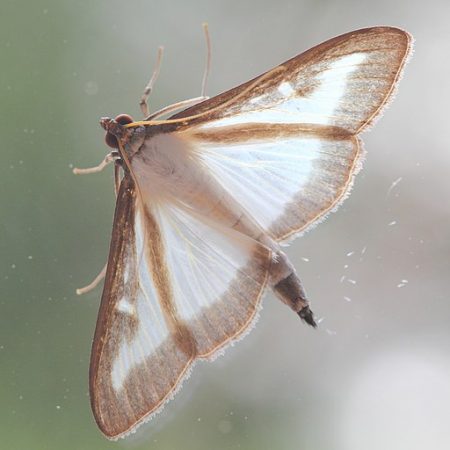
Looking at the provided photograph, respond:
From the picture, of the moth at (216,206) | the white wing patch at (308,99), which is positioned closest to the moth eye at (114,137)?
the moth at (216,206)

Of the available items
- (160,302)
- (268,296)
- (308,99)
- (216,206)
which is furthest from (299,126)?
(268,296)

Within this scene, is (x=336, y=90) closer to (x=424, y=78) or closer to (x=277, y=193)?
(x=277, y=193)

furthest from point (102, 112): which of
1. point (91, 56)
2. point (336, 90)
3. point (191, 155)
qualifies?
point (336, 90)

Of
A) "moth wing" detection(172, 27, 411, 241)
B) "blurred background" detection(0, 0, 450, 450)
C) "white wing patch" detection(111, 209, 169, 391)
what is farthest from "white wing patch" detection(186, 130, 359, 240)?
"blurred background" detection(0, 0, 450, 450)

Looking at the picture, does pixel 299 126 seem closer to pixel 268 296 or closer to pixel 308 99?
pixel 308 99

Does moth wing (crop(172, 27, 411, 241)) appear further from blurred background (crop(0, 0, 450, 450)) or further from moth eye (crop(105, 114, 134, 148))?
blurred background (crop(0, 0, 450, 450))

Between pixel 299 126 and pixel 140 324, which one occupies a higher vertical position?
pixel 299 126

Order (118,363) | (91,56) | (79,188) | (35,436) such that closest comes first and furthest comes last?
(118,363), (35,436), (79,188), (91,56)

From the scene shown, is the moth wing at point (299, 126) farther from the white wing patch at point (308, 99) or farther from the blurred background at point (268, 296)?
the blurred background at point (268, 296)
